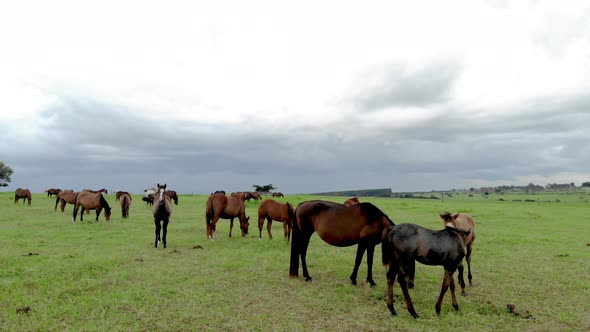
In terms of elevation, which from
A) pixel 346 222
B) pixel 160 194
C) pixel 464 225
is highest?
pixel 160 194

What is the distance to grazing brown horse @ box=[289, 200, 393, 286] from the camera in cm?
895

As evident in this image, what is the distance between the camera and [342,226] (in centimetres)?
919

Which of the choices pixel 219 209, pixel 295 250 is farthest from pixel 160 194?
pixel 295 250

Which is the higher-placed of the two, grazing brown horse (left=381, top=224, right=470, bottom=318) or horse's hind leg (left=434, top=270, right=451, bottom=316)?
grazing brown horse (left=381, top=224, right=470, bottom=318)

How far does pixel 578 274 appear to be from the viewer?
1069cm

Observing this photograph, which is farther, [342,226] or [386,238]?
[342,226]

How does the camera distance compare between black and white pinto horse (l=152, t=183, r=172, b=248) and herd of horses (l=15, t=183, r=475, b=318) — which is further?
black and white pinto horse (l=152, t=183, r=172, b=248)

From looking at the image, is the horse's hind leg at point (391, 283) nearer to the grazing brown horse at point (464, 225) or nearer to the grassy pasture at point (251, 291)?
the grassy pasture at point (251, 291)

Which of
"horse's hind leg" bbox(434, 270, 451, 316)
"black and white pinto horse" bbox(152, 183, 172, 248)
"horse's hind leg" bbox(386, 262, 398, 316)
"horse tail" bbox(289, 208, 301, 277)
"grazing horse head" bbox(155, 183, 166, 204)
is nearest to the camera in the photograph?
"horse's hind leg" bbox(434, 270, 451, 316)

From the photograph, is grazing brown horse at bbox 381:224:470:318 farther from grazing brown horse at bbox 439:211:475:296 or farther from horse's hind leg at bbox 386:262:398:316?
grazing brown horse at bbox 439:211:475:296

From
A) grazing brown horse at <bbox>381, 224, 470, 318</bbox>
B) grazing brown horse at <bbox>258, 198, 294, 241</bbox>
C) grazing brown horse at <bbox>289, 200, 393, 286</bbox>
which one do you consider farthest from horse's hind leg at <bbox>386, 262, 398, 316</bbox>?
grazing brown horse at <bbox>258, 198, 294, 241</bbox>

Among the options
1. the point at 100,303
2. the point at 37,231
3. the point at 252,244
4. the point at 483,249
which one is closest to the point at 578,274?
the point at 483,249

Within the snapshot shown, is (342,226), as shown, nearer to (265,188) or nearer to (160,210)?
(160,210)

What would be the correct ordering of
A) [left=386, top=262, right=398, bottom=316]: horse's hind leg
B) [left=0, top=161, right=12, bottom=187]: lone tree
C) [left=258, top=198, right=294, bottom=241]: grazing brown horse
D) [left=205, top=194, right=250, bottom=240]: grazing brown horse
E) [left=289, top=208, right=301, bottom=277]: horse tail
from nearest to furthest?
1. [left=386, top=262, right=398, bottom=316]: horse's hind leg
2. [left=289, top=208, right=301, bottom=277]: horse tail
3. [left=205, top=194, right=250, bottom=240]: grazing brown horse
4. [left=258, top=198, right=294, bottom=241]: grazing brown horse
5. [left=0, top=161, right=12, bottom=187]: lone tree
